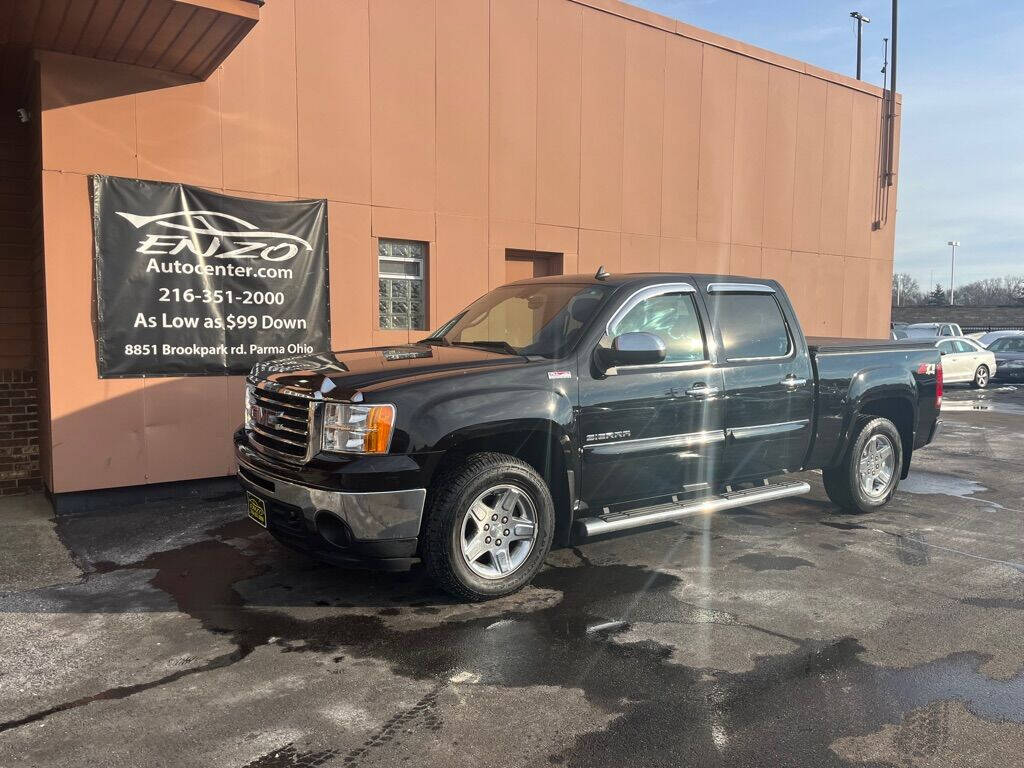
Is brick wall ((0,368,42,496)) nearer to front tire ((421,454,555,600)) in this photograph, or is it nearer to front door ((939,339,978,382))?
front tire ((421,454,555,600))

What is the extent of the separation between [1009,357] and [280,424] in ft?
76.7

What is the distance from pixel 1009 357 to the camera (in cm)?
2239

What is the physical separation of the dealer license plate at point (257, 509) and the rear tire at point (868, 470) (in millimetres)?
4804

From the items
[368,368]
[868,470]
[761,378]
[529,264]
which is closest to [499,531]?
[368,368]

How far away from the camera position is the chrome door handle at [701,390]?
557cm

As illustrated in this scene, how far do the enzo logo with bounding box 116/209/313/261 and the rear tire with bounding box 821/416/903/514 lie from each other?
5.57 meters

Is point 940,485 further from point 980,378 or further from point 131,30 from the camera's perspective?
point 980,378

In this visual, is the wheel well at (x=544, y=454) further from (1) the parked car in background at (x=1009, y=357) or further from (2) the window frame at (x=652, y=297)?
(1) the parked car in background at (x=1009, y=357)

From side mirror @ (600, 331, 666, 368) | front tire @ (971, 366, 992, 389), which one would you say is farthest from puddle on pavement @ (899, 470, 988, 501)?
front tire @ (971, 366, 992, 389)

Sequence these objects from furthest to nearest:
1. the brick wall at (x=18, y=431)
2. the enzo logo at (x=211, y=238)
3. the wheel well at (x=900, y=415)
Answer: the brick wall at (x=18, y=431)
the enzo logo at (x=211, y=238)
the wheel well at (x=900, y=415)

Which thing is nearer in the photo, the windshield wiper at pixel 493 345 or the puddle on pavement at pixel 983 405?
the windshield wiper at pixel 493 345

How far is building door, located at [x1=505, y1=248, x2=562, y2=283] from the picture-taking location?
10148 mm

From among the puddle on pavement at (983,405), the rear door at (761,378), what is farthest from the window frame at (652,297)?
the puddle on pavement at (983,405)

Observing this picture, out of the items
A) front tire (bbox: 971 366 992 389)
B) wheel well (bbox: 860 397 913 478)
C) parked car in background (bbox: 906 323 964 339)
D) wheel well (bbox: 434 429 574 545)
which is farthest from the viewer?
parked car in background (bbox: 906 323 964 339)
